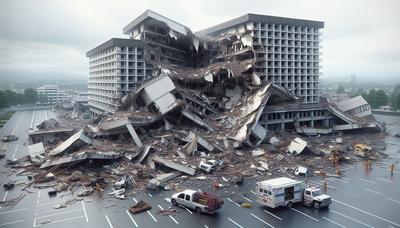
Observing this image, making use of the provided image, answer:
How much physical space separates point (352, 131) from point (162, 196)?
37878 millimetres

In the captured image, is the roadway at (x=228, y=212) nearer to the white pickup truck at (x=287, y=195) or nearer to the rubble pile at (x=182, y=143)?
the white pickup truck at (x=287, y=195)

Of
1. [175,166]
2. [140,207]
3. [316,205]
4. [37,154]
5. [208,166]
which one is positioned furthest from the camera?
[37,154]

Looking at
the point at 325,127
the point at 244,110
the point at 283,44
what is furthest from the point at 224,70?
the point at 325,127

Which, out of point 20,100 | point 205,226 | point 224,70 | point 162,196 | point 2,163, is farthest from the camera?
point 20,100

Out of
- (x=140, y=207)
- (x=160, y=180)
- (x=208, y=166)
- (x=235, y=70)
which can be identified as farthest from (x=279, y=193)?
(x=235, y=70)

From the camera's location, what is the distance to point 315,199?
21328 mm

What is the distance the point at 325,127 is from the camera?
5125 cm

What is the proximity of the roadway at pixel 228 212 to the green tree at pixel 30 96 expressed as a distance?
329 ft

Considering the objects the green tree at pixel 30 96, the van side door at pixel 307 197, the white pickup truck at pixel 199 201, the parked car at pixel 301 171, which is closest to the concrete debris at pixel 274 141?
the parked car at pixel 301 171

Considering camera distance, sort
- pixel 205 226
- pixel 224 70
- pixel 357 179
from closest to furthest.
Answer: pixel 205 226 → pixel 357 179 → pixel 224 70

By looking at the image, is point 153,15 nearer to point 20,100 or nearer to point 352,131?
point 352,131

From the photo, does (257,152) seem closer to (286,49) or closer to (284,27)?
(286,49)

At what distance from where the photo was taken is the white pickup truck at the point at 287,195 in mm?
20953

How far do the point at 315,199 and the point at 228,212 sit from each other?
222 inches
